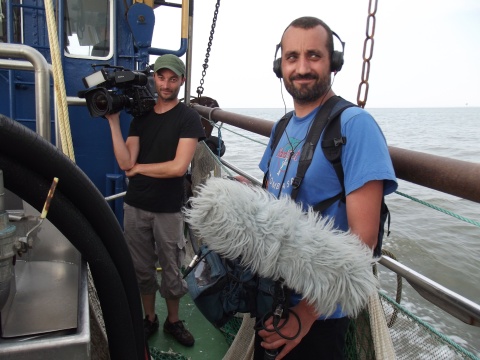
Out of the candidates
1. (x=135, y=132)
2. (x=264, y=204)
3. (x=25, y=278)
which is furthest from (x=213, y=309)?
(x=135, y=132)

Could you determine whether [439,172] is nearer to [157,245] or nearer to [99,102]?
[157,245]

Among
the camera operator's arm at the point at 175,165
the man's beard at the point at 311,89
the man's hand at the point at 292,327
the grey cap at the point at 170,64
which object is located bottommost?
the man's hand at the point at 292,327

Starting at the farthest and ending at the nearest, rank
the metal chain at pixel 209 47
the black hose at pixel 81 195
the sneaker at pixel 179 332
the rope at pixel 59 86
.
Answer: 1. the metal chain at pixel 209 47
2. the sneaker at pixel 179 332
3. the rope at pixel 59 86
4. the black hose at pixel 81 195

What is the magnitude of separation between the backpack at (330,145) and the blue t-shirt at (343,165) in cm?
2

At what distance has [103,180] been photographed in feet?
13.2

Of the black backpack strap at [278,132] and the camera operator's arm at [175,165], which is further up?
the black backpack strap at [278,132]

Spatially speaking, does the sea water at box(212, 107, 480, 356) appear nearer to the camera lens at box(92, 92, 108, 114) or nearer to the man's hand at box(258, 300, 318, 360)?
Answer: the camera lens at box(92, 92, 108, 114)

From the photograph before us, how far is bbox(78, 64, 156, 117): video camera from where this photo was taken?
2572mm

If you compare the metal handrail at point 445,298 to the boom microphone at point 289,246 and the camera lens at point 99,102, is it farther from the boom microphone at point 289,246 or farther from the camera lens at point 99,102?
the camera lens at point 99,102

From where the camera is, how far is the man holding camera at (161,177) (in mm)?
2625

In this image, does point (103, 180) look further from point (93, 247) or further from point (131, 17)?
point (93, 247)

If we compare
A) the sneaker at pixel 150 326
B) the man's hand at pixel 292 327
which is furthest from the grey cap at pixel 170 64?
the man's hand at pixel 292 327

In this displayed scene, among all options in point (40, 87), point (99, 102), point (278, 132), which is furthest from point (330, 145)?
point (99, 102)

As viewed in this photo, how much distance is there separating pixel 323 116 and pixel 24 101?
3282 millimetres
